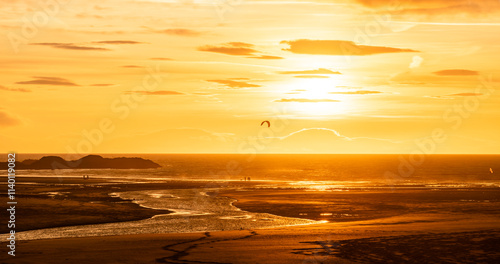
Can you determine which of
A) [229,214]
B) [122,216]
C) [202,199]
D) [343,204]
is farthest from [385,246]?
[202,199]

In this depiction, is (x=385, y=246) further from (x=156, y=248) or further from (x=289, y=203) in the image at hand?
(x=289, y=203)

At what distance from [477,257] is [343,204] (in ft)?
102

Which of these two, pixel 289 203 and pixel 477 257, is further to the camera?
pixel 289 203

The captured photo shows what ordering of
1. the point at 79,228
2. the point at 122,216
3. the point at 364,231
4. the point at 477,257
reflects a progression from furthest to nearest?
1. the point at 122,216
2. the point at 79,228
3. the point at 364,231
4. the point at 477,257

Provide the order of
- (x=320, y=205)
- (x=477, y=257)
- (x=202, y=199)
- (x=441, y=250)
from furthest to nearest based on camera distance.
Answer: (x=202, y=199), (x=320, y=205), (x=441, y=250), (x=477, y=257)

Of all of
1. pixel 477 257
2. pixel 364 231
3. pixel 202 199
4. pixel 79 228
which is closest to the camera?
pixel 477 257

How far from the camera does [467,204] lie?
5709 cm

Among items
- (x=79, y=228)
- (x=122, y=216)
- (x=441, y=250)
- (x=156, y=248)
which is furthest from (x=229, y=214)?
(x=441, y=250)

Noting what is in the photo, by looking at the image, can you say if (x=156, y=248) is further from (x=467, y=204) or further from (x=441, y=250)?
(x=467, y=204)

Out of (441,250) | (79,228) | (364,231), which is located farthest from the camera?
(79,228)

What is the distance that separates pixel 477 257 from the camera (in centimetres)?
2664

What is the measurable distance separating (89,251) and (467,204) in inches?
1625

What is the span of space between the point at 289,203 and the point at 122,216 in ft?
63.2

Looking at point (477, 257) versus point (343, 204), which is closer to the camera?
point (477, 257)
